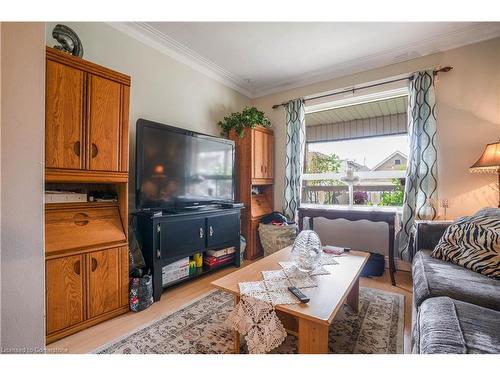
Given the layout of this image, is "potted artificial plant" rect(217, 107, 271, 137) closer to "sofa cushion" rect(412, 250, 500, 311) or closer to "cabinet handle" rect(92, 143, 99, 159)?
"cabinet handle" rect(92, 143, 99, 159)

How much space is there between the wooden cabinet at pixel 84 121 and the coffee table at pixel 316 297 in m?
1.18

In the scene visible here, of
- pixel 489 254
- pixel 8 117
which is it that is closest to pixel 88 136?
pixel 8 117

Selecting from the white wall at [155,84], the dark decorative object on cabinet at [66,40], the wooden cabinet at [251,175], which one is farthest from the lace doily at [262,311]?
the dark decorative object on cabinet at [66,40]

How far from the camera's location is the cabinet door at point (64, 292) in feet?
4.58

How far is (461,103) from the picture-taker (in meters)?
2.32

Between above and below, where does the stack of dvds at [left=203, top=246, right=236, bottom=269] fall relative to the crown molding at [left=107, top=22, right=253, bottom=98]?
below

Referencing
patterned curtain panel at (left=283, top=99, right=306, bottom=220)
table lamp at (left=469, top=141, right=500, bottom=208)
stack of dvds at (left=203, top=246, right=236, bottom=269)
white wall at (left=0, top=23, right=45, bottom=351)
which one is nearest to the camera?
white wall at (left=0, top=23, right=45, bottom=351)

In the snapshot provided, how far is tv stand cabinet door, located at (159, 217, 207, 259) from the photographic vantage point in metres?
2.01

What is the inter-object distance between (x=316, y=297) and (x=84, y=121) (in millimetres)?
1797

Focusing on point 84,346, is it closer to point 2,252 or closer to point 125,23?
point 2,252

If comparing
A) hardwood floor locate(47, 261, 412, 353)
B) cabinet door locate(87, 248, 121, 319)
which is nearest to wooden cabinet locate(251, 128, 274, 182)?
hardwood floor locate(47, 261, 412, 353)

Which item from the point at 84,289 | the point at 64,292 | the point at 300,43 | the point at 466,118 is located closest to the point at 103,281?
the point at 84,289

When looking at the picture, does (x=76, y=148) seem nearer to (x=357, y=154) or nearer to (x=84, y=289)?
(x=84, y=289)
